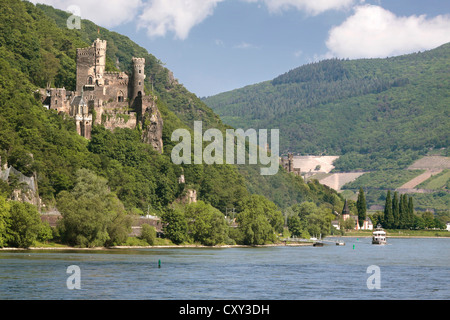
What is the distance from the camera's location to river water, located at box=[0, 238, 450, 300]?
68.8 metres

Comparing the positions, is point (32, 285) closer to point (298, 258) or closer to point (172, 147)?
point (298, 258)

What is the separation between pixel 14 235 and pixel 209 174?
297ft

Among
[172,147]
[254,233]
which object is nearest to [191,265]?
[254,233]

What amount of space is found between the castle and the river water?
57.7 metres

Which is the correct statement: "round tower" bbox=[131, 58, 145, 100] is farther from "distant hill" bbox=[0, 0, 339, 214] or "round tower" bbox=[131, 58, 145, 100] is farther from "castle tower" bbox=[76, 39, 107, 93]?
"distant hill" bbox=[0, 0, 339, 214]

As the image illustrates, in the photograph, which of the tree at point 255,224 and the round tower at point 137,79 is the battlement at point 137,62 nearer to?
the round tower at point 137,79

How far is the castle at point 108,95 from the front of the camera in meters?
165

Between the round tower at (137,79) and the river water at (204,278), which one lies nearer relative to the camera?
the river water at (204,278)

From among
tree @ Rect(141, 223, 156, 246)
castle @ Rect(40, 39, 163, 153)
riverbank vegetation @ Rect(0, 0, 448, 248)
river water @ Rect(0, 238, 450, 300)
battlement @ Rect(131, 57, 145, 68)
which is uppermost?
battlement @ Rect(131, 57, 145, 68)

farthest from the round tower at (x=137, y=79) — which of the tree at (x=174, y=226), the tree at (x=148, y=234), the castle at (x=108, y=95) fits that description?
the tree at (x=148, y=234)

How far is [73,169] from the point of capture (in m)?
142

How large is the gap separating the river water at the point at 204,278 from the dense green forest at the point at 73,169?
724 centimetres

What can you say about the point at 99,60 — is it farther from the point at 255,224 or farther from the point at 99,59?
the point at 255,224

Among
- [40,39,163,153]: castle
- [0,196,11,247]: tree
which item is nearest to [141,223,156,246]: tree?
[0,196,11,247]: tree
